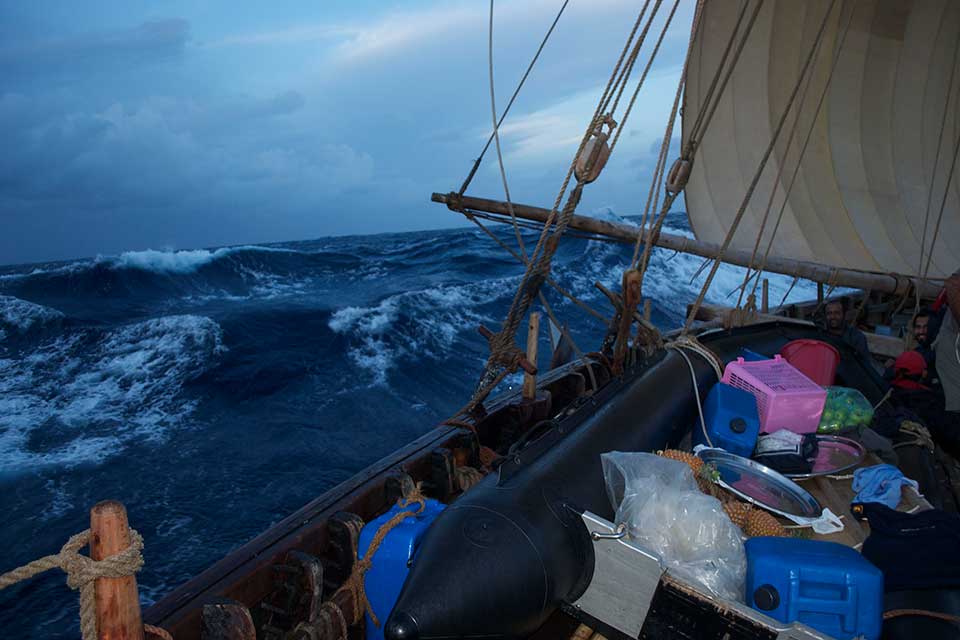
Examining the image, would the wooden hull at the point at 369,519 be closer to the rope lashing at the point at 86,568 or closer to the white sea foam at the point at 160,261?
the rope lashing at the point at 86,568

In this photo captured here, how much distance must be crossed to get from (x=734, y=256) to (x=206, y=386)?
10.0 metres

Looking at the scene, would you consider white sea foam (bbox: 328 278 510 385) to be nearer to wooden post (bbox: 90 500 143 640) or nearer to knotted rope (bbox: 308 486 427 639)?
knotted rope (bbox: 308 486 427 639)

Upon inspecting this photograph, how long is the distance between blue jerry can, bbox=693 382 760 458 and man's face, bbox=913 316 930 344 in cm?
468

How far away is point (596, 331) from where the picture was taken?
15336mm

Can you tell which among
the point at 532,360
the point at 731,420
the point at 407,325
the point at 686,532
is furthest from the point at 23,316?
the point at 686,532

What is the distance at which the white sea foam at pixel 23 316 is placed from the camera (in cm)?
1431

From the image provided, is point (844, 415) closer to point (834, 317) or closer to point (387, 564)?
point (834, 317)

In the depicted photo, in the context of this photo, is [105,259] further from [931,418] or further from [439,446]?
[931,418]

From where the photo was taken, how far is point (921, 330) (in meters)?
6.75

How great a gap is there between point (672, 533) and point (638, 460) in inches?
14.7

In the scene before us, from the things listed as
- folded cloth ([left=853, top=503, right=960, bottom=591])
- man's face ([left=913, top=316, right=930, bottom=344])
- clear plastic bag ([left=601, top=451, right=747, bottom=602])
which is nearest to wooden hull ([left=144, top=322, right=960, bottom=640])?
clear plastic bag ([left=601, top=451, right=747, bottom=602])

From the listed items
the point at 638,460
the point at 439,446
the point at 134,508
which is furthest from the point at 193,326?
the point at 638,460

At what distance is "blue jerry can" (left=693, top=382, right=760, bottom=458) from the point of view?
11.2 ft

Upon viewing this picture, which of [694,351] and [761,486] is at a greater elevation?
[694,351]
